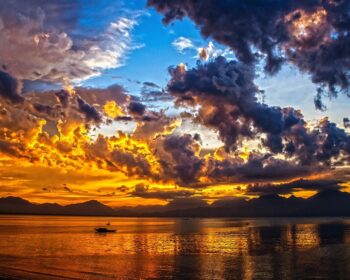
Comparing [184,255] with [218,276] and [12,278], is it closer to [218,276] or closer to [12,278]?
[218,276]

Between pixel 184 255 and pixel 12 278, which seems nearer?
pixel 12 278

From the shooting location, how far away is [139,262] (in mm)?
78562

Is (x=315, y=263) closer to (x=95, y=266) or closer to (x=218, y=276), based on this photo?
(x=218, y=276)

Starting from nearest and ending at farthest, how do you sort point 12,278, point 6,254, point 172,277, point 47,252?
point 12,278
point 172,277
point 6,254
point 47,252

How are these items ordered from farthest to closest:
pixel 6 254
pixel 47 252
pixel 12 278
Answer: pixel 47 252, pixel 6 254, pixel 12 278

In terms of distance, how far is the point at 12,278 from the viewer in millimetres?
55938

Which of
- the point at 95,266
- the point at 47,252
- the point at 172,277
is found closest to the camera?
the point at 172,277

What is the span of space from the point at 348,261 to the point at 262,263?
1718 centimetres

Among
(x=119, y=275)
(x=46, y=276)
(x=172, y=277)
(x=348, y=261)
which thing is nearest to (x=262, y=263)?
(x=348, y=261)

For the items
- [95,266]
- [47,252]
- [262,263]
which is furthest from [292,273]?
[47,252]

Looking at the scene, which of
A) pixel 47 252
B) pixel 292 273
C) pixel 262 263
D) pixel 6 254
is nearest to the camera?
pixel 292 273

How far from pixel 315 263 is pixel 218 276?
2480 centimetres

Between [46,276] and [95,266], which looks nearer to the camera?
[46,276]

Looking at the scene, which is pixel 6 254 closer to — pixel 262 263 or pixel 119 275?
pixel 119 275
